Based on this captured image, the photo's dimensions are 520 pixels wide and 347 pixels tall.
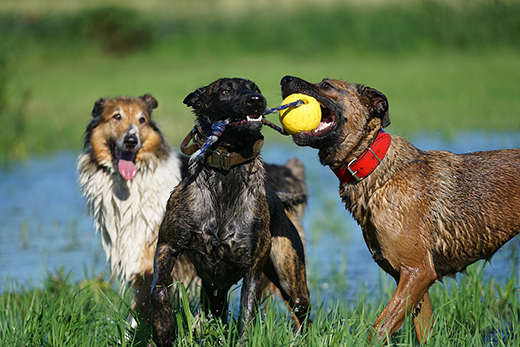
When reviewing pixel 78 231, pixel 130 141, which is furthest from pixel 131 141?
pixel 78 231

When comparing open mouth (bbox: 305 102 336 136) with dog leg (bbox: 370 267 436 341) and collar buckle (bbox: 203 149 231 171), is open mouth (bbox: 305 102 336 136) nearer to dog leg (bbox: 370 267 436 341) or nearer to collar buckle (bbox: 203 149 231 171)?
collar buckle (bbox: 203 149 231 171)

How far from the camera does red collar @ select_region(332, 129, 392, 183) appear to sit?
5.42 meters

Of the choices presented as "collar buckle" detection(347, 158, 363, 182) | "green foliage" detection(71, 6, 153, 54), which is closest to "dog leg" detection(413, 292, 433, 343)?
"collar buckle" detection(347, 158, 363, 182)

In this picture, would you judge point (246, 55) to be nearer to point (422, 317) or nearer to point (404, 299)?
point (422, 317)

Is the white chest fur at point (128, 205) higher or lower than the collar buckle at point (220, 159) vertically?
higher

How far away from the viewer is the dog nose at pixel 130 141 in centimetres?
698

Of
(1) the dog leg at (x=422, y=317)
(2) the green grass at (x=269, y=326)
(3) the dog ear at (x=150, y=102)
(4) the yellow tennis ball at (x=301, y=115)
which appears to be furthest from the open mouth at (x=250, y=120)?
(3) the dog ear at (x=150, y=102)

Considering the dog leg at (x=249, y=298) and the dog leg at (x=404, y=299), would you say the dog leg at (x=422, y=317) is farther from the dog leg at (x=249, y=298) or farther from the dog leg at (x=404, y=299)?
the dog leg at (x=249, y=298)

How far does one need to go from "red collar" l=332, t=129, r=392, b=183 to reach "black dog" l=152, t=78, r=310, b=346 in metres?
0.64

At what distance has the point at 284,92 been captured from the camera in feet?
18.3

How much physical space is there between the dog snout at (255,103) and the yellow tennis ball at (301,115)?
0.50 feet

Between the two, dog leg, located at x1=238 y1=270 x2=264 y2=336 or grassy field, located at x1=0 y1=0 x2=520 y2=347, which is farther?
grassy field, located at x1=0 y1=0 x2=520 y2=347

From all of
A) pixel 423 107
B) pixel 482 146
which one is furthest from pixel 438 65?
pixel 482 146

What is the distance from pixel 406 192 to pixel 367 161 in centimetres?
35
